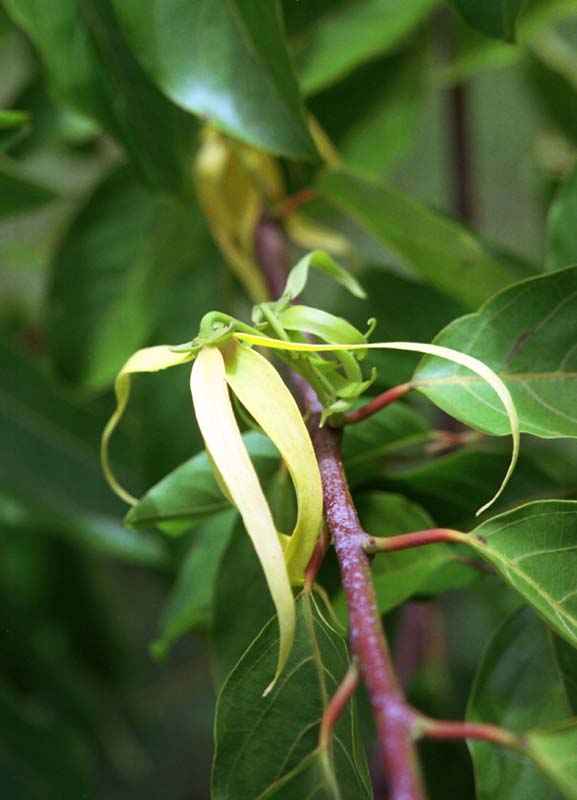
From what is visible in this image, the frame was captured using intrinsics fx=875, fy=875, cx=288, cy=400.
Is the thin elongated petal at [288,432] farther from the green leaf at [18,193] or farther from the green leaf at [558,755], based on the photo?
the green leaf at [18,193]

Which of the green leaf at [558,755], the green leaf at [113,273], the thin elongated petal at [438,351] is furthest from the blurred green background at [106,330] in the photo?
the green leaf at [558,755]

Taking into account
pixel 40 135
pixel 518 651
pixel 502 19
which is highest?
pixel 40 135

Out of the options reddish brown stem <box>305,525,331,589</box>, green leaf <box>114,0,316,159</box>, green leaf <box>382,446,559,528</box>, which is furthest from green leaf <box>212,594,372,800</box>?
green leaf <box>114,0,316,159</box>

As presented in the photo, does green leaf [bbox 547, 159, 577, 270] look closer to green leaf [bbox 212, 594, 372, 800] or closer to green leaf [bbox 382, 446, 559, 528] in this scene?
green leaf [bbox 382, 446, 559, 528]

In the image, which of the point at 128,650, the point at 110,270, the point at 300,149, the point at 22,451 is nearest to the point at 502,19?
the point at 300,149

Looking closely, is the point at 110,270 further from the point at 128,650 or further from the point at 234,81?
the point at 128,650

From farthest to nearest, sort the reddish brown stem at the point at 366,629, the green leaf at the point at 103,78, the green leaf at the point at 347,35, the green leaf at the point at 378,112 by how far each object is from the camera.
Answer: the green leaf at the point at 378,112, the green leaf at the point at 347,35, the green leaf at the point at 103,78, the reddish brown stem at the point at 366,629

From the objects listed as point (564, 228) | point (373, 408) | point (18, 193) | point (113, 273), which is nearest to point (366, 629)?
point (373, 408)
